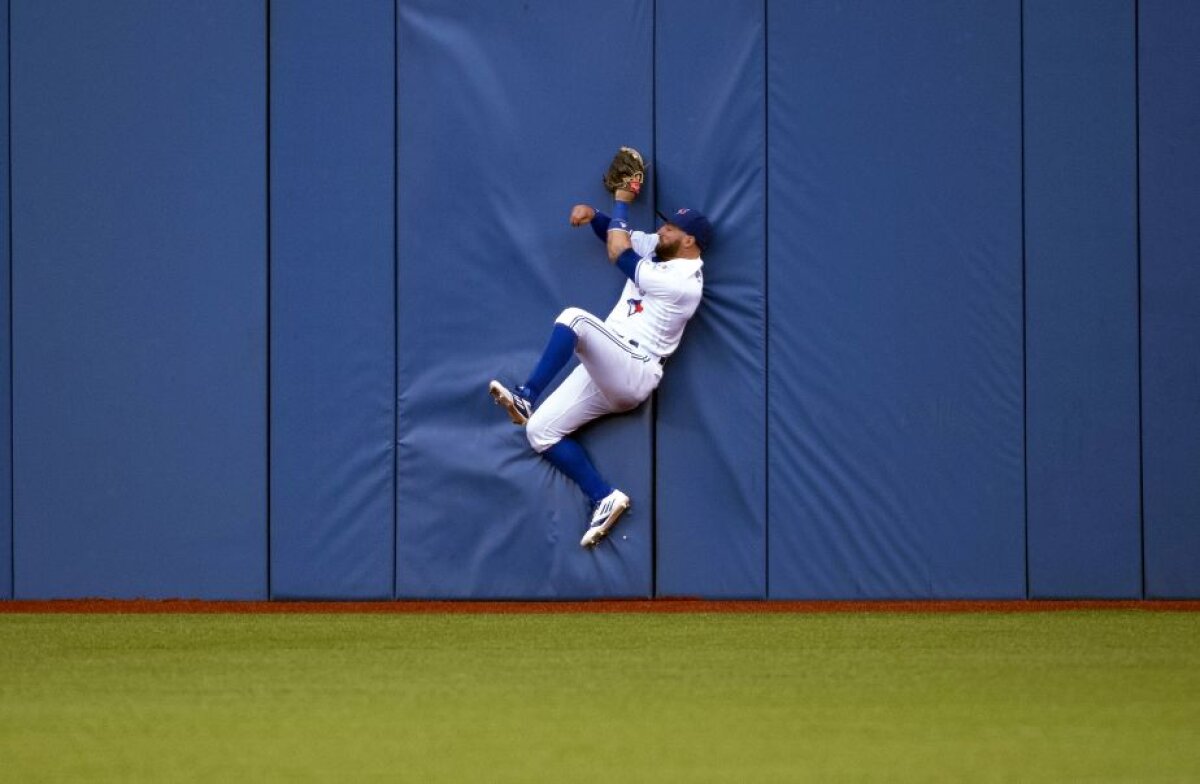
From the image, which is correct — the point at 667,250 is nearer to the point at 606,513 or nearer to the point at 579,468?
the point at 579,468

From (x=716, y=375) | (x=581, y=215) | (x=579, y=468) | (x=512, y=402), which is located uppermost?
(x=581, y=215)

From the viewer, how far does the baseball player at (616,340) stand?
333 inches

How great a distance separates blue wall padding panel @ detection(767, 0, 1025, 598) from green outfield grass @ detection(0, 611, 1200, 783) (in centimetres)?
85

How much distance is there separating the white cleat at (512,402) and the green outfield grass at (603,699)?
113 centimetres

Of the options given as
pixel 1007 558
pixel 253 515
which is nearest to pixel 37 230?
pixel 253 515

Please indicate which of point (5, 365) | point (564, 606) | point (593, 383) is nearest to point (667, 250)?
point (593, 383)

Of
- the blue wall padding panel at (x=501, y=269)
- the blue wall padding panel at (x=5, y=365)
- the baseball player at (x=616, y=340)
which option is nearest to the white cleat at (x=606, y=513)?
the baseball player at (x=616, y=340)

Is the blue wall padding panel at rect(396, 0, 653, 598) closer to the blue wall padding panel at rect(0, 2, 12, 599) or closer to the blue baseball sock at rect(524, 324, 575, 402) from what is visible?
the blue baseball sock at rect(524, 324, 575, 402)

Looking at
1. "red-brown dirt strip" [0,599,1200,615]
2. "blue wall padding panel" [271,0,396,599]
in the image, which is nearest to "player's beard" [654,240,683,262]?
"blue wall padding panel" [271,0,396,599]

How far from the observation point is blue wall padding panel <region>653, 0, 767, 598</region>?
28.8 ft

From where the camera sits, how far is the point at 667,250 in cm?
860

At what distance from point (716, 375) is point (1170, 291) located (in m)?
2.48

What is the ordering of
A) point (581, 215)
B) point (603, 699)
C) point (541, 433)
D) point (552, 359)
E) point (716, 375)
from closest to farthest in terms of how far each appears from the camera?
point (603, 699) → point (552, 359) → point (581, 215) → point (541, 433) → point (716, 375)

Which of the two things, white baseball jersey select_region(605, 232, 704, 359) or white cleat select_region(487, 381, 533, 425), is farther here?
white baseball jersey select_region(605, 232, 704, 359)
